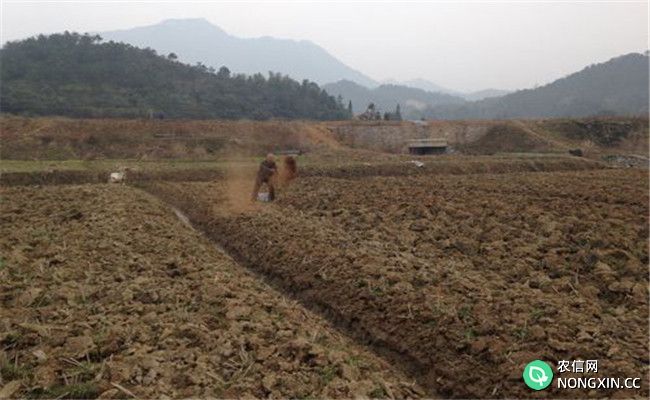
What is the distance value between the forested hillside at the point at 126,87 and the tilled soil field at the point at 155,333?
50858 millimetres

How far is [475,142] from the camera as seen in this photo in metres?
44.4

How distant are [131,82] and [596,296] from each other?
234ft

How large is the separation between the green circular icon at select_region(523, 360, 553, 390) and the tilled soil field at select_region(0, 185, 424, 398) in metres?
1.20

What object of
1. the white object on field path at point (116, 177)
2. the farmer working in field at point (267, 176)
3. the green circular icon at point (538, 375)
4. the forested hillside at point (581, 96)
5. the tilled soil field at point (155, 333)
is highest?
the forested hillside at point (581, 96)

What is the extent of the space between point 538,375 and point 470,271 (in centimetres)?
330

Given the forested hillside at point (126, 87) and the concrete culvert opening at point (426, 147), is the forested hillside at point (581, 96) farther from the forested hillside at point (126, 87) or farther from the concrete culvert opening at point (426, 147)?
the concrete culvert opening at point (426, 147)

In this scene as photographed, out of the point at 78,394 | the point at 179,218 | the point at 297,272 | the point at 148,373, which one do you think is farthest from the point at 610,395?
the point at 179,218

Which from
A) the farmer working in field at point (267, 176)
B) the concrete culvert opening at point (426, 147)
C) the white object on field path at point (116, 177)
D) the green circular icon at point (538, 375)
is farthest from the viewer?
the concrete culvert opening at point (426, 147)

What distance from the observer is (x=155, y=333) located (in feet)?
20.2

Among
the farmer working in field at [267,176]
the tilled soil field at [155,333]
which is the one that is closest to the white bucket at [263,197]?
the farmer working in field at [267,176]

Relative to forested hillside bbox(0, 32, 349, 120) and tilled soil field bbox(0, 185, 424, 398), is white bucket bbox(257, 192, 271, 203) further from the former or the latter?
forested hillside bbox(0, 32, 349, 120)

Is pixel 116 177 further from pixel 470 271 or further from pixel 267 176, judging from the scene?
pixel 470 271

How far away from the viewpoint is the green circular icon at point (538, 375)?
554 cm

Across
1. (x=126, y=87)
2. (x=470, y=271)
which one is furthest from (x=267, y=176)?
(x=126, y=87)
